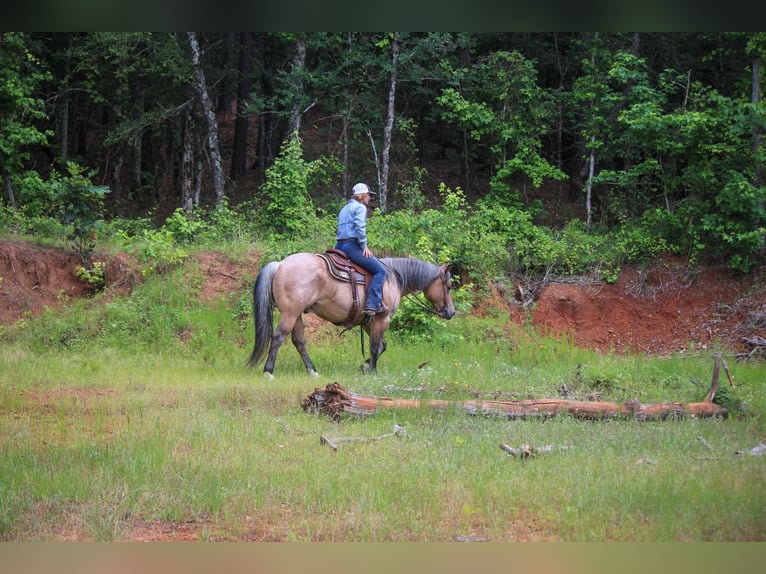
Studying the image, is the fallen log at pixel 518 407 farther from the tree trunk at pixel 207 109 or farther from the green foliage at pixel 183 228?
the tree trunk at pixel 207 109

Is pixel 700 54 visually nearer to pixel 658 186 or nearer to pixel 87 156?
pixel 658 186

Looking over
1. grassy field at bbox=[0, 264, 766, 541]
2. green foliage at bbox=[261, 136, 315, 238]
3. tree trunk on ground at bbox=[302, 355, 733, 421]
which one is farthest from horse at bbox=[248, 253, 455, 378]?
green foliage at bbox=[261, 136, 315, 238]

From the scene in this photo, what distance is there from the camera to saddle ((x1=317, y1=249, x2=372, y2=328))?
377 inches

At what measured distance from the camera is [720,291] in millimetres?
14109

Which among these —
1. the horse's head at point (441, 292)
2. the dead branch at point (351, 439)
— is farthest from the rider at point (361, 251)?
the dead branch at point (351, 439)

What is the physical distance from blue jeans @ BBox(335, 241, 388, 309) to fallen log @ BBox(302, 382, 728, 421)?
2460mm

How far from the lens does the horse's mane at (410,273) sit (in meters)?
10.1

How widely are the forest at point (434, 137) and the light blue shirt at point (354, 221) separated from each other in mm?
4128

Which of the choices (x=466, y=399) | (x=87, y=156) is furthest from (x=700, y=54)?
(x=87, y=156)

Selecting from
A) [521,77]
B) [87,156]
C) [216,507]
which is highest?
[521,77]

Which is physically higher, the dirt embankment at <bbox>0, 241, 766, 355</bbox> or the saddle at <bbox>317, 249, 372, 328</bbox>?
the saddle at <bbox>317, 249, 372, 328</bbox>

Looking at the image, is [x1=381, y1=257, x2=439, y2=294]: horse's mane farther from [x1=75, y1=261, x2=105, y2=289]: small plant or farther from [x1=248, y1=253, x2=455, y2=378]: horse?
[x1=75, y1=261, x2=105, y2=289]: small plant

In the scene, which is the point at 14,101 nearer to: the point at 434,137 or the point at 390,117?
the point at 390,117

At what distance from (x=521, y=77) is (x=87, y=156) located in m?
14.1
